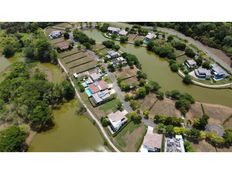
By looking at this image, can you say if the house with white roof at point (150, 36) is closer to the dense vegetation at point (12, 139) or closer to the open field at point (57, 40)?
the open field at point (57, 40)

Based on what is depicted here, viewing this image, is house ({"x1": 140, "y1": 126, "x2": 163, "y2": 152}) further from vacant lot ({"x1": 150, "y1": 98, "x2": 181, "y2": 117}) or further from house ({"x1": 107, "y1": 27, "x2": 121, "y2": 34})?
house ({"x1": 107, "y1": 27, "x2": 121, "y2": 34})

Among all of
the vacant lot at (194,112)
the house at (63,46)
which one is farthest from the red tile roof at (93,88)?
the vacant lot at (194,112)

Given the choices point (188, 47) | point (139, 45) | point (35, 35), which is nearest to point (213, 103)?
point (188, 47)

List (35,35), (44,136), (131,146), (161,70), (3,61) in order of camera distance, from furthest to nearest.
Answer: (35,35) → (3,61) → (161,70) → (44,136) → (131,146)

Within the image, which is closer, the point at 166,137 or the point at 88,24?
the point at 166,137

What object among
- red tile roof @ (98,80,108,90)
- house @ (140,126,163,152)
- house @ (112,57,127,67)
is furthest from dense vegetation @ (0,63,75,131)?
house @ (140,126,163,152)

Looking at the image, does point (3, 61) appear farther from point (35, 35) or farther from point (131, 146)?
point (131, 146)
